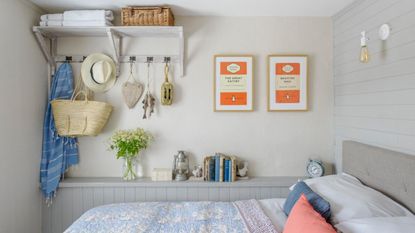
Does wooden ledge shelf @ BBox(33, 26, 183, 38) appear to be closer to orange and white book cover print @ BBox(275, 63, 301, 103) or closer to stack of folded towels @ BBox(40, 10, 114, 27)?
stack of folded towels @ BBox(40, 10, 114, 27)

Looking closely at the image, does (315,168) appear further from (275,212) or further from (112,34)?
(112,34)

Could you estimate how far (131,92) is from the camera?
275 cm

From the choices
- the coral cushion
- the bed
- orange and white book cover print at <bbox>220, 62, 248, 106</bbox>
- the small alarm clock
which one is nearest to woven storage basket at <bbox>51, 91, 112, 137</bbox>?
the bed

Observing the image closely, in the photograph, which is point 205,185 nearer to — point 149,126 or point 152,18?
point 149,126

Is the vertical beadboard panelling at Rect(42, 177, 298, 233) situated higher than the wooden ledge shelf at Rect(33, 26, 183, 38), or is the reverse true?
the wooden ledge shelf at Rect(33, 26, 183, 38)

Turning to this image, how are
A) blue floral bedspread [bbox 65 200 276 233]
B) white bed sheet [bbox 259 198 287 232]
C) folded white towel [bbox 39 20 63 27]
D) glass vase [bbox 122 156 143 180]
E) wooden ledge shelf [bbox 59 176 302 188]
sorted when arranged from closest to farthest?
blue floral bedspread [bbox 65 200 276 233], white bed sheet [bbox 259 198 287 232], folded white towel [bbox 39 20 63 27], wooden ledge shelf [bbox 59 176 302 188], glass vase [bbox 122 156 143 180]

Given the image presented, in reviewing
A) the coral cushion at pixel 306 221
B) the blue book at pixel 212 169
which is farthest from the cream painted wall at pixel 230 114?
the coral cushion at pixel 306 221

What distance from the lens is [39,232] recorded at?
2.64m

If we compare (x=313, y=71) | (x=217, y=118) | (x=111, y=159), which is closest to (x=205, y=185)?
(x=217, y=118)

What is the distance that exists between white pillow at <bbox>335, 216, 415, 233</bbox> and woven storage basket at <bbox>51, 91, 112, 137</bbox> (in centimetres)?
204

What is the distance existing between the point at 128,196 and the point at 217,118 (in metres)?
1.07

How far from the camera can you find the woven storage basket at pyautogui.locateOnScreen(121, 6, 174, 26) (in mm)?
2521

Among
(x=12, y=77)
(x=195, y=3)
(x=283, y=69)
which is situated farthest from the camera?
(x=283, y=69)

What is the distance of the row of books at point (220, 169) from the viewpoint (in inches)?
104
